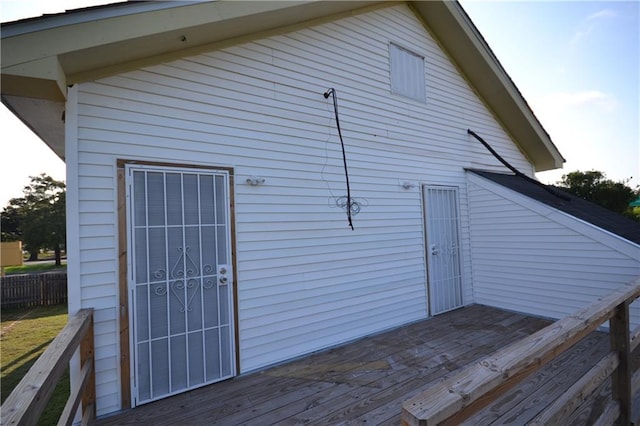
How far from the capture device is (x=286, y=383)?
9.72 feet

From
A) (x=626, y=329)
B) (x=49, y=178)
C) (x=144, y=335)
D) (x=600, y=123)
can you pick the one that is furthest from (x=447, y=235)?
(x=49, y=178)

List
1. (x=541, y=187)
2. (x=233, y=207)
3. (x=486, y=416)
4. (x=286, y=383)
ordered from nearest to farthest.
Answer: (x=486, y=416), (x=286, y=383), (x=233, y=207), (x=541, y=187)

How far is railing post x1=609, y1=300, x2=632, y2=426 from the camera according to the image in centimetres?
209

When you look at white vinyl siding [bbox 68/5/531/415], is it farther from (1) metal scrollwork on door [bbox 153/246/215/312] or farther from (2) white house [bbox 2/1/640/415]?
(1) metal scrollwork on door [bbox 153/246/215/312]

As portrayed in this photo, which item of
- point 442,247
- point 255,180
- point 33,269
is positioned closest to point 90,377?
point 255,180

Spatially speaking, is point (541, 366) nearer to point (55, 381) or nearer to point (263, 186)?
point (55, 381)

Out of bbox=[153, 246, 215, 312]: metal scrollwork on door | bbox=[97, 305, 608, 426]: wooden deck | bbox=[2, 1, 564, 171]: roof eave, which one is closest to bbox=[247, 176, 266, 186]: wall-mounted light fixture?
bbox=[153, 246, 215, 312]: metal scrollwork on door

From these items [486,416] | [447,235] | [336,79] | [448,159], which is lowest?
[486,416]

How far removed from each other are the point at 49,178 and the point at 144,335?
2401 cm

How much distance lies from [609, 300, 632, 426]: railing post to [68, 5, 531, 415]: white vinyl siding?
2.58 meters

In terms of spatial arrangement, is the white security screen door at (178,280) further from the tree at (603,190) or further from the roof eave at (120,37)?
the tree at (603,190)

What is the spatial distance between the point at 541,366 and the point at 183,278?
2895 mm

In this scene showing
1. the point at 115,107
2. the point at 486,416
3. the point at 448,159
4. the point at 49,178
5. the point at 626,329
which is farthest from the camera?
the point at 49,178

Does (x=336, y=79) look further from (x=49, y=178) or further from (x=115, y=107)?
(x=49, y=178)
